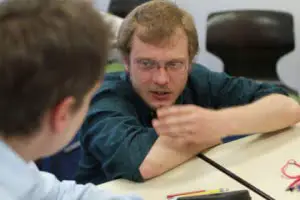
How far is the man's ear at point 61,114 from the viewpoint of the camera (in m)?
0.80

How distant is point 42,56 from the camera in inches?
28.6

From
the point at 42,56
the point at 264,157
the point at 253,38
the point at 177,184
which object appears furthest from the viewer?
the point at 253,38

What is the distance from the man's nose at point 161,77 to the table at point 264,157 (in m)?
0.27

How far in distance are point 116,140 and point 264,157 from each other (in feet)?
1.44

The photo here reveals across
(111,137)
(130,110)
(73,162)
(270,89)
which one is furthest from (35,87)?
(73,162)

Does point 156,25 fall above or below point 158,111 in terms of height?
above

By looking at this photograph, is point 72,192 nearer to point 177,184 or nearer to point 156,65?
point 177,184

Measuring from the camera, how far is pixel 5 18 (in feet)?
2.43

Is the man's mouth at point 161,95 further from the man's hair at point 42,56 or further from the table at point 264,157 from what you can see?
the man's hair at point 42,56

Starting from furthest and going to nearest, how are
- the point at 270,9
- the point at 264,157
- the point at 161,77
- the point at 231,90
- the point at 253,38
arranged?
1. the point at 270,9
2. the point at 253,38
3. the point at 231,90
4. the point at 161,77
5. the point at 264,157

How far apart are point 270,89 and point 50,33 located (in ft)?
3.48

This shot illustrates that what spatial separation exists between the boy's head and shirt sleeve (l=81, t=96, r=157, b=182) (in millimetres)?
423

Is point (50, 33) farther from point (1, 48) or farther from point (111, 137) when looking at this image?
point (111, 137)

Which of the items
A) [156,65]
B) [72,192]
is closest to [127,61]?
[156,65]
